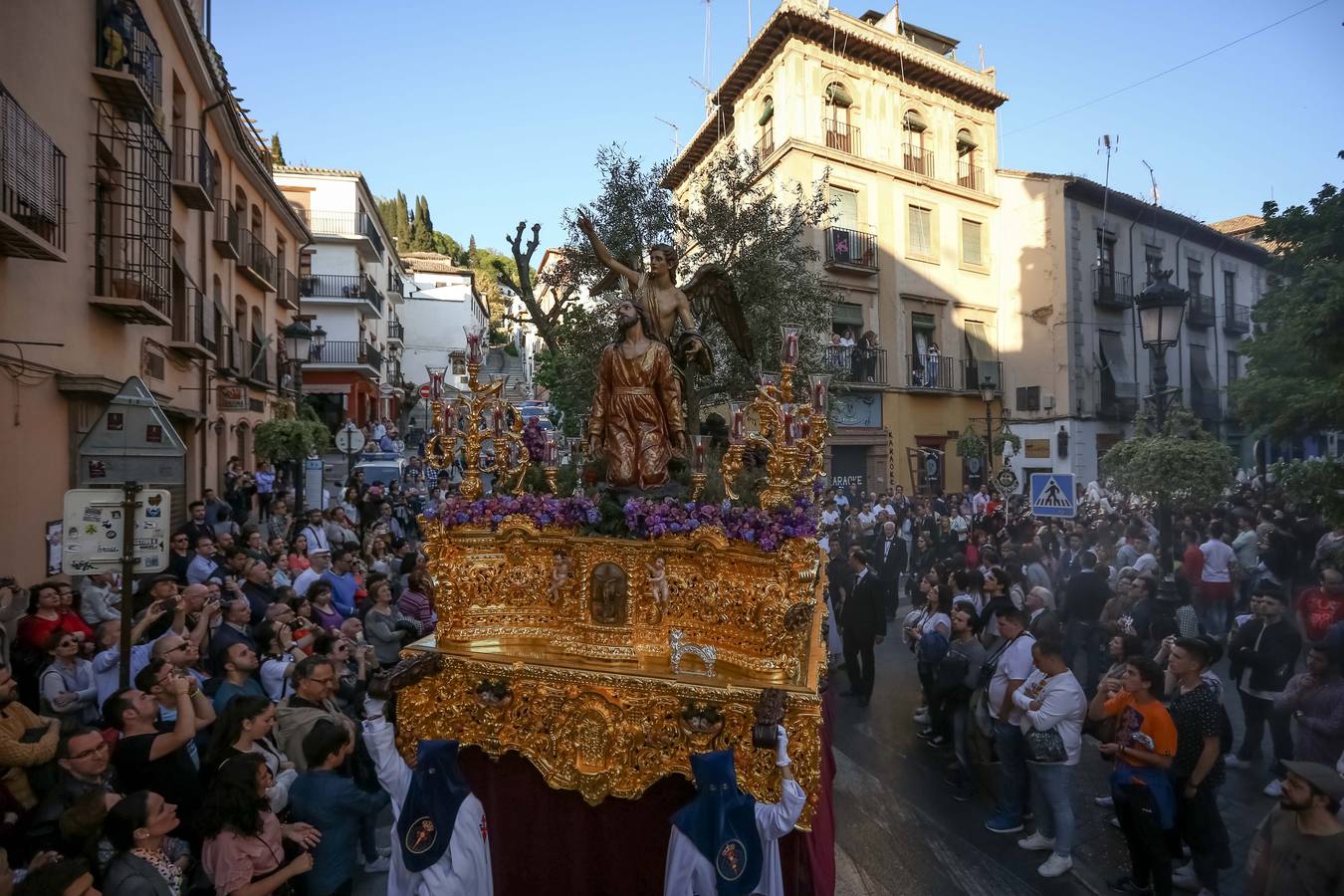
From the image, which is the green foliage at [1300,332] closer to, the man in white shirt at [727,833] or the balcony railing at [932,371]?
the man in white shirt at [727,833]

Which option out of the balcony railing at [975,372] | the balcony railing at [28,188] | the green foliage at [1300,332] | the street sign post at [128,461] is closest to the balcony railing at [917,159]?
the balcony railing at [975,372]

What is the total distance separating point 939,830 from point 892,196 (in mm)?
19927

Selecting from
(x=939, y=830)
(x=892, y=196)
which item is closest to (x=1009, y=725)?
(x=939, y=830)

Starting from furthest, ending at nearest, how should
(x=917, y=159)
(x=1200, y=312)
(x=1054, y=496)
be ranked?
(x=1200, y=312) → (x=917, y=159) → (x=1054, y=496)

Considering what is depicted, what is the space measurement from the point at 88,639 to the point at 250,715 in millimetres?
2648

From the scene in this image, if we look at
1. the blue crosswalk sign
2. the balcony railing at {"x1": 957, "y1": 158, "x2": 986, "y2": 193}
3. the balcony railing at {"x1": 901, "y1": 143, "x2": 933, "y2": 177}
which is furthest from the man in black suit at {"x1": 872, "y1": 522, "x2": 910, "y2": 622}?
the balcony railing at {"x1": 957, "y1": 158, "x2": 986, "y2": 193}

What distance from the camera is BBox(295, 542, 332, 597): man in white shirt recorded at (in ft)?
26.8

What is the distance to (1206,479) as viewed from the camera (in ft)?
29.0

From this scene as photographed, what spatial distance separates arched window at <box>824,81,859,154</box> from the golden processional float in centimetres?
1785

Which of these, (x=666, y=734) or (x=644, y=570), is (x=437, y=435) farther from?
(x=666, y=734)

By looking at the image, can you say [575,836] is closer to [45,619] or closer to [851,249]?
[45,619]

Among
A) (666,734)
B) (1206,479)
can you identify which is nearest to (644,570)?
(666,734)

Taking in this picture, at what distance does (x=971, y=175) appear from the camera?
965 inches

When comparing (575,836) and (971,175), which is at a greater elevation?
(971,175)
